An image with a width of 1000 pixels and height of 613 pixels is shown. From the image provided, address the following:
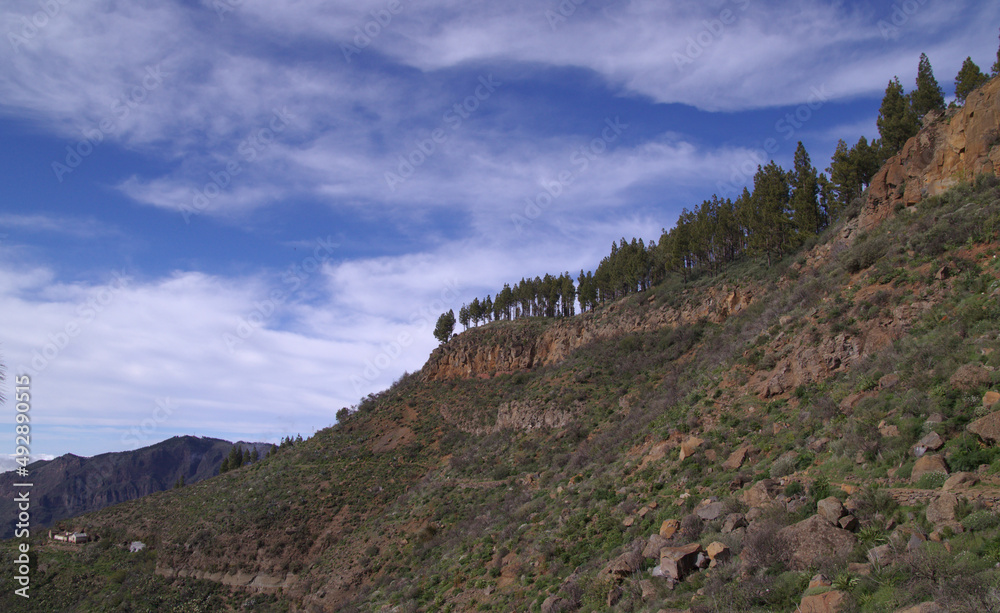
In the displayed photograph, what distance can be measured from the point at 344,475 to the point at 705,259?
4725cm

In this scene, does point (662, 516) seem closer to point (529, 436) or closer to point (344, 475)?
point (529, 436)

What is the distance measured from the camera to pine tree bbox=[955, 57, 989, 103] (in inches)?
1362

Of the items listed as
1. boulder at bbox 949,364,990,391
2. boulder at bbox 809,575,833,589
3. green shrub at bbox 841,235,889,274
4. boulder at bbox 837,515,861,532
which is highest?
green shrub at bbox 841,235,889,274

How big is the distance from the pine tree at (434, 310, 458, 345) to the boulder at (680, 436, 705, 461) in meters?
73.1

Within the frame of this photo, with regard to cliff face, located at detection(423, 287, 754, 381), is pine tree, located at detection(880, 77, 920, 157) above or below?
above

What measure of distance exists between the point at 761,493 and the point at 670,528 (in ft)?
9.10

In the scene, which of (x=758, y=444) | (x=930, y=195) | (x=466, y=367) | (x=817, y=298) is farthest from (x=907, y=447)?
(x=466, y=367)

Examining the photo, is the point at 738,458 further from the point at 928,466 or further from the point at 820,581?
the point at 820,581

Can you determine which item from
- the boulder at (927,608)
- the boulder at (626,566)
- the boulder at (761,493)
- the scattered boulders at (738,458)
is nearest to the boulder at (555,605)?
the boulder at (626,566)

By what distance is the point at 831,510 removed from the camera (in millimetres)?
9852

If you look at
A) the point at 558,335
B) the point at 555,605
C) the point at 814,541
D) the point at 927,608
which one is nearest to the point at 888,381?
the point at 814,541

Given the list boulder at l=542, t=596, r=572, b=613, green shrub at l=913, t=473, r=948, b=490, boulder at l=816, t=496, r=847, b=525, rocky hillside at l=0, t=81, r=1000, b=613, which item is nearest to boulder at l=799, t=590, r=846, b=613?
rocky hillside at l=0, t=81, r=1000, b=613

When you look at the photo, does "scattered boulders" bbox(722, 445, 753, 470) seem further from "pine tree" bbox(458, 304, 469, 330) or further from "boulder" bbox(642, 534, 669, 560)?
"pine tree" bbox(458, 304, 469, 330)

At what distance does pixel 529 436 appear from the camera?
141ft
